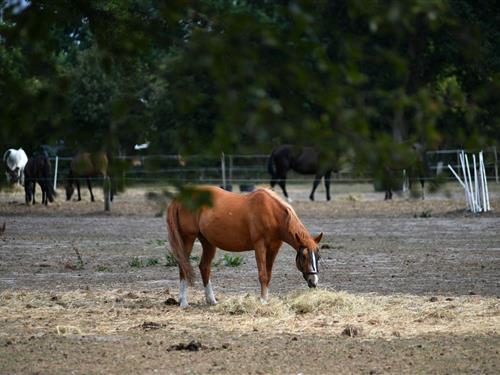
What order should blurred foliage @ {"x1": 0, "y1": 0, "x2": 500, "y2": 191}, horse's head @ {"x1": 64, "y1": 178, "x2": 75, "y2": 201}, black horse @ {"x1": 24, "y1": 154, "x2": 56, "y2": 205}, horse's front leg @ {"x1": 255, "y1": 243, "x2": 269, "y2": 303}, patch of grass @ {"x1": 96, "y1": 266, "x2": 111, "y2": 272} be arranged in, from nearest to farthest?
blurred foliage @ {"x1": 0, "y1": 0, "x2": 500, "y2": 191}
horse's front leg @ {"x1": 255, "y1": 243, "x2": 269, "y2": 303}
patch of grass @ {"x1": 96, "y1": 266, "x2": 111, "y2": 272}
black horse @ {"x1": 24, "y1": 154, "x2": 56, "y2": 205}
horse's head @ {"x1": 64, "y1": 178, "x2": 75, "y2": 201}

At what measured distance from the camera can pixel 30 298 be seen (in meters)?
11.0

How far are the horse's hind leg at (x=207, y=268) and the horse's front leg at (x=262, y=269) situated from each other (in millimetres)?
542

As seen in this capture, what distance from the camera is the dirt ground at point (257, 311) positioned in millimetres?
7637

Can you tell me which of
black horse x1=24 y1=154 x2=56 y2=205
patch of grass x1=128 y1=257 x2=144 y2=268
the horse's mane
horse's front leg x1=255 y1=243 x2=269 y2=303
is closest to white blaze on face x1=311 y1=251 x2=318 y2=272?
the horse's mane

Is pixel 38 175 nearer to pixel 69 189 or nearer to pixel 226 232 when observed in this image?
pixel 69 189

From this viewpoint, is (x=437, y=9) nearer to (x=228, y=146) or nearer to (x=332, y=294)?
(x=228, y=146)

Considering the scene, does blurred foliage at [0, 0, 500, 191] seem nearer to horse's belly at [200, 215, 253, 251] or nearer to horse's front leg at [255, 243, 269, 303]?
horse's front leg at [255, 243, 269, 303]

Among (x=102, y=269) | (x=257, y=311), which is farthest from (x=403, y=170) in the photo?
(x=102, y=269)

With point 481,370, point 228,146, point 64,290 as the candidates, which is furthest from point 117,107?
point 64,290

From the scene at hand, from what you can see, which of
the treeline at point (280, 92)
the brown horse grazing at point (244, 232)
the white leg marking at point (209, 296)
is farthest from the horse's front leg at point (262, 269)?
the treeline at point (280, 92)

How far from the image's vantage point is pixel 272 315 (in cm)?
958

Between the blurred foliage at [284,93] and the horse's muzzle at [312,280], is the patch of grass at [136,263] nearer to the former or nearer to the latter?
the horse's muzzle at [312,280]

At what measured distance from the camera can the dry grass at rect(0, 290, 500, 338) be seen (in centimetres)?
899

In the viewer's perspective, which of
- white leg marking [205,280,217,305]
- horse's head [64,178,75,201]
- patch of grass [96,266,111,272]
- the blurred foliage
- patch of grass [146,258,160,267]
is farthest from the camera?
horse's head [64,178,75,201]
